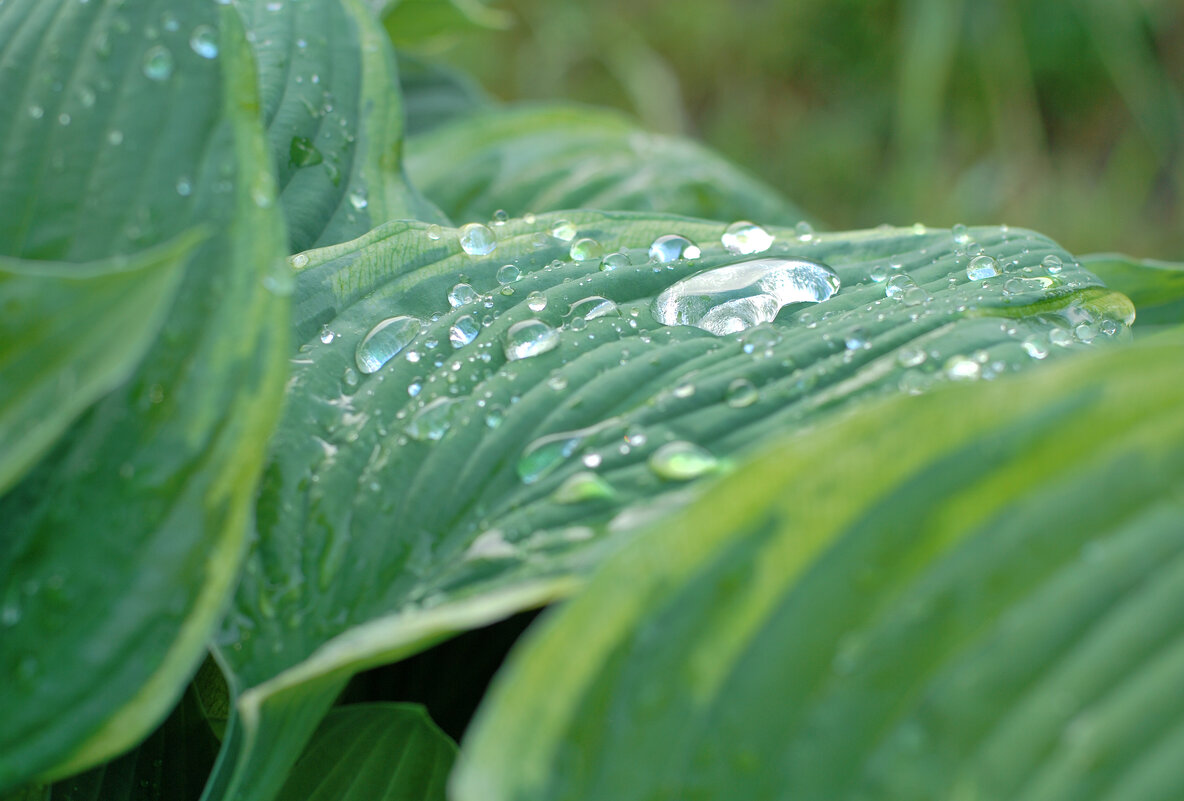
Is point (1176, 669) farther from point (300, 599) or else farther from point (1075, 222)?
point (1075, 222)

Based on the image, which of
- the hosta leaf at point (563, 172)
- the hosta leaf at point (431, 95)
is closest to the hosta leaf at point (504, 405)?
the hosta leaf at point (563, 172)

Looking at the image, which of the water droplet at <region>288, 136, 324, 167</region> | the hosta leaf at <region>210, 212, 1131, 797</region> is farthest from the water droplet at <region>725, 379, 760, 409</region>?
the water droplet at <region>288, 136, 324, 167</region>

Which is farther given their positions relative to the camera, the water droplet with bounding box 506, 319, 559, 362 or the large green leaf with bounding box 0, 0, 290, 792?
the water droplet with bounding box 506, 319, 559, 362

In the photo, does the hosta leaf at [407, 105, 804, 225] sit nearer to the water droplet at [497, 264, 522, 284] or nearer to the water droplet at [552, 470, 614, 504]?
the water droplet at [497, 264, 522, 284]

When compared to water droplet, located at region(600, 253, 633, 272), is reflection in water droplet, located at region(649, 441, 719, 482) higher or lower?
lower

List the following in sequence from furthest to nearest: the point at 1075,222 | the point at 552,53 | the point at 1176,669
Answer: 1. the point at 552,53
2. the point at 1075,222
3. the point at 1176,669

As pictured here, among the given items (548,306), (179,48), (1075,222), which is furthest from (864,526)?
(1075,222)
